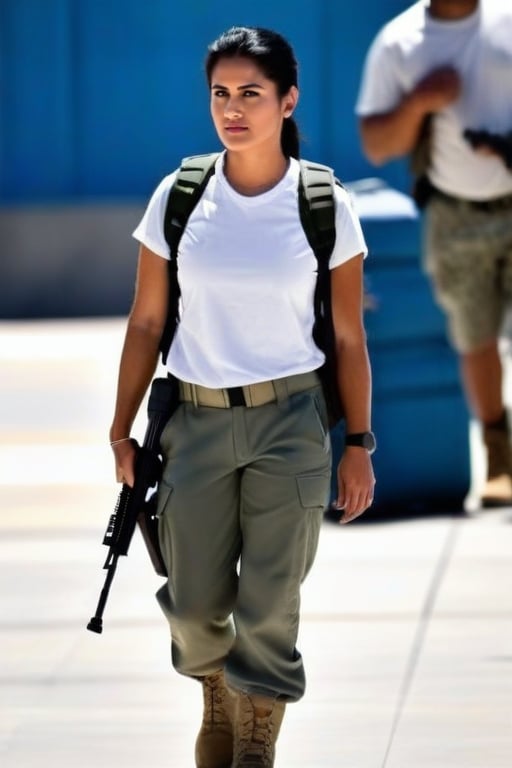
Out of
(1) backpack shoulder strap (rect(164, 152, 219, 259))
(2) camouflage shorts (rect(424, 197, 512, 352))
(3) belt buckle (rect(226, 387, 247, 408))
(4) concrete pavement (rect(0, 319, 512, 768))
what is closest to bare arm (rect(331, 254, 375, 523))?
(3) belt buckle (rect(226, 387, 247, 408))

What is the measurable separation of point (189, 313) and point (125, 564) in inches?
124

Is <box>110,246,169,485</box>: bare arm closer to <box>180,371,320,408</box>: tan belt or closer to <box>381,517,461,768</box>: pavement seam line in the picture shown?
<box>180,371,320,408</box>: tan belt

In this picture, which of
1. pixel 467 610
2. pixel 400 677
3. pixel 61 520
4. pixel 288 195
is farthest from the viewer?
pixel 61 520

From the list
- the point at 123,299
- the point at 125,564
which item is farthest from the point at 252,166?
the point at 123,299

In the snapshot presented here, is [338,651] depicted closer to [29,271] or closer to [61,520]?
[61,520]

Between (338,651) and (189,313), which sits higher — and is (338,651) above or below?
below

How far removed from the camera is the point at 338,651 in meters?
6.01

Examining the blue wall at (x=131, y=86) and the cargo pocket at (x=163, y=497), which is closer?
the cargo pocket at (x=163, y=497)

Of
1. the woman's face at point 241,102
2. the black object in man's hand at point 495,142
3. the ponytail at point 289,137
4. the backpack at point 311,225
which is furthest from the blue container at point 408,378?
the woman's face at point 241,102

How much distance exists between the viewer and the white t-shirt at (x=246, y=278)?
4293 millimetres

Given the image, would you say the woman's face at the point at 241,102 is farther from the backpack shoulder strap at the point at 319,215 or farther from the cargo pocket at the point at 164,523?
the cargo pocket at the point at 164,523

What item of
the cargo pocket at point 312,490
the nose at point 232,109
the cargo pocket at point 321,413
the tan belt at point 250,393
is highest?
the nose at point 232,109

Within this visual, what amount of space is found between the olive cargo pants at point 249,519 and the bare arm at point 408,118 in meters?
3.42

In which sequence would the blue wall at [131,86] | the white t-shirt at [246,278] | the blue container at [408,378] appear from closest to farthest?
the white t-shirt at [246,278], the blue container at [408,378], the blue wall at [131,86]
